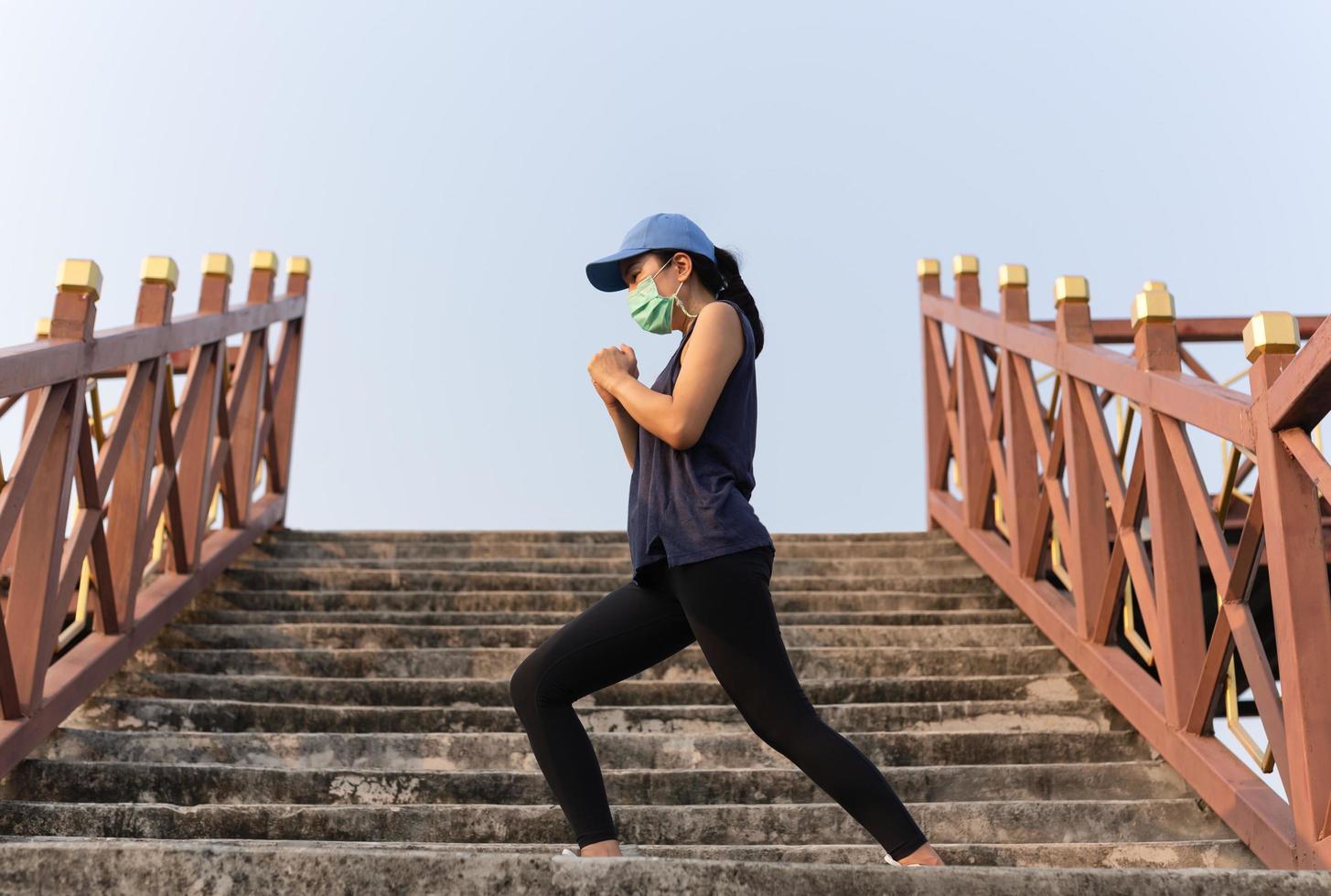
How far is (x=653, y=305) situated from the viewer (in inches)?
116

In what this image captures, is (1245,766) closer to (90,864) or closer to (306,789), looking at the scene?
(306,789)

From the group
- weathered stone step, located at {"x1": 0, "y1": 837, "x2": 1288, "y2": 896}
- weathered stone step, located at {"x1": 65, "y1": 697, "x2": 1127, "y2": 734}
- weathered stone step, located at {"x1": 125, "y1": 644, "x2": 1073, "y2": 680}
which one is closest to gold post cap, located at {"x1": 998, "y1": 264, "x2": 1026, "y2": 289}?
weathered stone step, located at {"x1": 125, "y1": 644, "x2": 1073, "y2": 680}

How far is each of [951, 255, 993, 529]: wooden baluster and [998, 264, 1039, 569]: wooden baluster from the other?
1.90 feet

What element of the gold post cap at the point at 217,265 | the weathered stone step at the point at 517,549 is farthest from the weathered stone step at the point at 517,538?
the gold post cap at the point at 217,265

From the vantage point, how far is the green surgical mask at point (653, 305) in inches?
116

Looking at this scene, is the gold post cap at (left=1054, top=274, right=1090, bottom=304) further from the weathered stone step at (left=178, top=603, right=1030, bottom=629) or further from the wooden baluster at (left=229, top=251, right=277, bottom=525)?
the wooden baluster at (left=229, top=251, right=277, bottom=525)

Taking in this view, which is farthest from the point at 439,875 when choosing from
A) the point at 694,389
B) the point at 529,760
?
the point at 529,760

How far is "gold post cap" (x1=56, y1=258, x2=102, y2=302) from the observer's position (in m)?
4.24

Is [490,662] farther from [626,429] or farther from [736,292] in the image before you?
[736,292]

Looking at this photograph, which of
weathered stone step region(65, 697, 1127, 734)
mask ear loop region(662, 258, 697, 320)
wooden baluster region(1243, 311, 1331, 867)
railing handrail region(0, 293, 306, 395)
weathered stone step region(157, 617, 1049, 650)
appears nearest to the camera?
mask ear loop region(662, 258, 697, 320)

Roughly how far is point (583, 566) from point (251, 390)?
185 centimetres

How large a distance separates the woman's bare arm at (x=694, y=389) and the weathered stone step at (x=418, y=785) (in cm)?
147

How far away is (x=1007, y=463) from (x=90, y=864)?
170 inches

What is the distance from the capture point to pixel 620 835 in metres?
3.55
